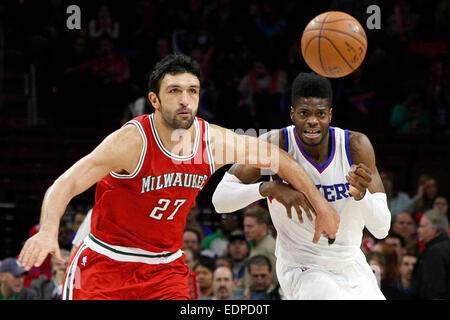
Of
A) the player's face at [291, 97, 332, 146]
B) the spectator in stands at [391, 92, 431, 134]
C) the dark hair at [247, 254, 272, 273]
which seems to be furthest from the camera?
the spectator in stands at [391, 92, 431, 134]

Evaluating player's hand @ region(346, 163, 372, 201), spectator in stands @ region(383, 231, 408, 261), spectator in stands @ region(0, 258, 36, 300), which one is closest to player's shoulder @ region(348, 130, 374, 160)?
player's hand @ region(346, 163, 372, 201)

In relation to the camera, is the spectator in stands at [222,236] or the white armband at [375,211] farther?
the spectator in stands at [222,236]

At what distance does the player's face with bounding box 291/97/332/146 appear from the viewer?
4.71 meters

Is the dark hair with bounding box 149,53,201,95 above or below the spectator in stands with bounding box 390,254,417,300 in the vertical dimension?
above

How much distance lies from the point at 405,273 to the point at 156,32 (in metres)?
6.26

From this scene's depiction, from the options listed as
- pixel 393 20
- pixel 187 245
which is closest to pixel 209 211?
pixel 187 245

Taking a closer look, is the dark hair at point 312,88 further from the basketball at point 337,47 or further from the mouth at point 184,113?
the mouth at point 184,113

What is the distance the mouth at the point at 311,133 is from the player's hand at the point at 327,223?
1.85 feet

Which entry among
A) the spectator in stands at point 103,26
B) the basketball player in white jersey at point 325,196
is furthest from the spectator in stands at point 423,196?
the spectator in stands at point 103,26

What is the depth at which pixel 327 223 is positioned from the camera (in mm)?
4398

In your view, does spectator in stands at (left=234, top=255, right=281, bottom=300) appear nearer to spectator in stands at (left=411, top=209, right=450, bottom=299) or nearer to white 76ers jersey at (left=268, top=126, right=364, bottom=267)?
spectator in stands at (left=411, top=209, right=450, bottom=299)

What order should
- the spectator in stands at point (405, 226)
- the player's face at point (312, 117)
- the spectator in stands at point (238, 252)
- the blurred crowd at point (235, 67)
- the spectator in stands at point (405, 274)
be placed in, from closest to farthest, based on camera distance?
the player's face at point (312, 117) → the spectator in stands at point (405, 274) → the spectator in stands at point (238, 252) → the spectator in stands at point (405, 226) → the blurred crowd at point (235, 67)

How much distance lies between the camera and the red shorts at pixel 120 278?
432 centimetres

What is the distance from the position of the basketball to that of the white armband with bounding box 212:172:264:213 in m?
1.07
